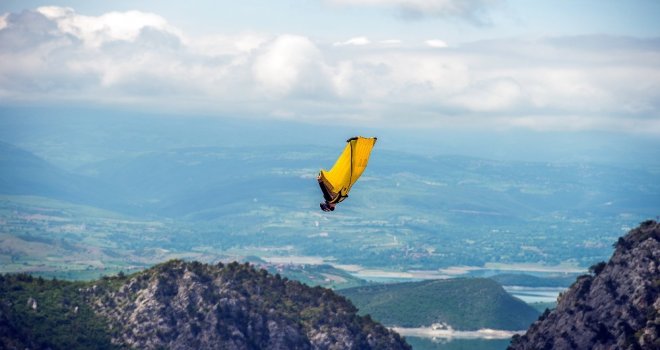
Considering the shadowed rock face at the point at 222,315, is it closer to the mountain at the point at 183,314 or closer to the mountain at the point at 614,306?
the mountain at the point at 183,314

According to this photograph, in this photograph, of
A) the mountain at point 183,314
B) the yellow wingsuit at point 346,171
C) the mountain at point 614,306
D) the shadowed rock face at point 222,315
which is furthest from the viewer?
the shadowed rock face at point 222,315

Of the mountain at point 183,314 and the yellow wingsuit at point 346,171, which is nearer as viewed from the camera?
the yellow wingsuit at point 346,171

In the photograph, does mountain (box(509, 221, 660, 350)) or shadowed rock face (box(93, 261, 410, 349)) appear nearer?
mountain (box(509, 221, 660, 350))

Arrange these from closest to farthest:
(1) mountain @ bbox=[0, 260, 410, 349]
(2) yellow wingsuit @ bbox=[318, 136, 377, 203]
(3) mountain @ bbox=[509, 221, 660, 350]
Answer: (2) yellow wingsuit @ bbox=[318, 136, 377, 203], (3) mountain @ bbox=[509, 221, 660, 350], (1) mountain @ bbox=[0, 260, 410, 349]

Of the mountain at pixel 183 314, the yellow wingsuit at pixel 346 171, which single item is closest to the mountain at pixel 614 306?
the mountain at pixel 183 314

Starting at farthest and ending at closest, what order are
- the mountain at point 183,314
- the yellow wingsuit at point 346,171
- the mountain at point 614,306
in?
the mountain at point 183,314 < the mountain at point 614,306 < the yellow wingsuit at point 346,171

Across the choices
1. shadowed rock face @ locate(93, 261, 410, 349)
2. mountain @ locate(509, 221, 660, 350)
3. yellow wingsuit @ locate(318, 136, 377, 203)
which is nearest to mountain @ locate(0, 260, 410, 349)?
shadowed rock face @ locate(93, 261, 410, 349)

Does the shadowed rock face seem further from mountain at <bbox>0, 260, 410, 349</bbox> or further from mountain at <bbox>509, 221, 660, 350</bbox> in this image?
mountain at <bbox>509, 221, 660, 350</bbox>
